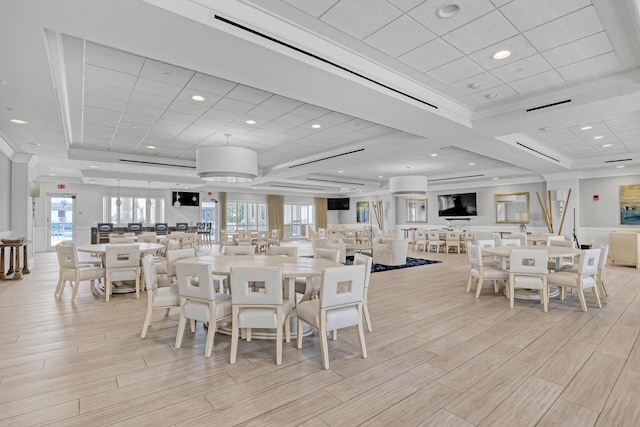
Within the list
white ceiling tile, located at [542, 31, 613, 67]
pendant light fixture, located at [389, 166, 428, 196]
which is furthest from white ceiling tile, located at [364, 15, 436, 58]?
pendant light fixture, located at [389, 166, 428, 196]

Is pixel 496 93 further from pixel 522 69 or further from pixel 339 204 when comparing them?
pixel 339 204

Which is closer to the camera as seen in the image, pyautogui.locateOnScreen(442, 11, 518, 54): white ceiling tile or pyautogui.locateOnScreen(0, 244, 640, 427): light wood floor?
pyautogui.locateOnScreen(0, 244, 640, 427): light wood floor

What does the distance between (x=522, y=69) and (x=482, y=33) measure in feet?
3.66

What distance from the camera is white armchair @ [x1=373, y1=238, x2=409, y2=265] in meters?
8.85

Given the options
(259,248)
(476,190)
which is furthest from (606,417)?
(476,190)

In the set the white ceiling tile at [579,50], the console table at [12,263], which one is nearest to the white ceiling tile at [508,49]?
the white ceiling tile at [579,50]

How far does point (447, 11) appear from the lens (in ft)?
9.17

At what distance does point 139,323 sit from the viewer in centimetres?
404

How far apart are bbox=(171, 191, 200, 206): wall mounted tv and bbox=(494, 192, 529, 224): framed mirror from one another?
13.7 metres

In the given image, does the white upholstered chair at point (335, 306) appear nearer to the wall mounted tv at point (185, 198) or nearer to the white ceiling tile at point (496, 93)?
the white ceiling tile at point (496, 93)

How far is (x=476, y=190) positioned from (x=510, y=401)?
1288 cm

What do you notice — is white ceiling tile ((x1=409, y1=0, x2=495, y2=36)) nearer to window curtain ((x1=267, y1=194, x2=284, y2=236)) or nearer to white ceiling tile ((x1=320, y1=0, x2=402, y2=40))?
white ceiling tile ((x1=320, y1=0, x2=402, y2=40))

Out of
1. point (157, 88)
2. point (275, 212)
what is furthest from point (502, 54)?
point (275, 212)

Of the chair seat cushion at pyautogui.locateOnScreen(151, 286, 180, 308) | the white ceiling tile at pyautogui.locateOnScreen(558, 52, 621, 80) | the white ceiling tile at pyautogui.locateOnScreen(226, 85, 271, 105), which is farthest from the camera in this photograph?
the white ceiling tile at pyautogui.locateOnScreen(226, 85, 271, 105)
